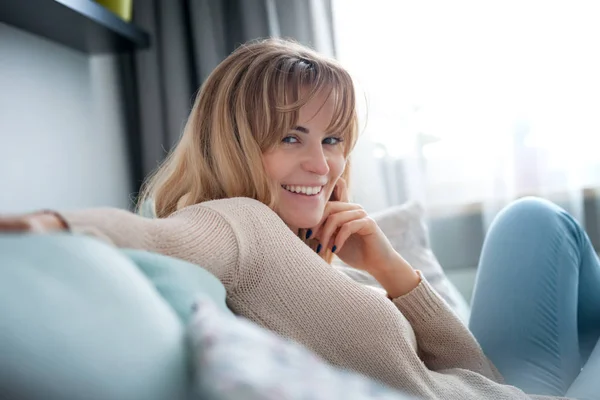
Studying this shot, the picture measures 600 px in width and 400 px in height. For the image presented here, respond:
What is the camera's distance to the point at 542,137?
8.42 feet

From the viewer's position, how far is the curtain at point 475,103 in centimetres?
253

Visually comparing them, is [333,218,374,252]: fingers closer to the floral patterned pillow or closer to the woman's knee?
the woman's knee

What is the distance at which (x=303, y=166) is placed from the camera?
120 centimetres

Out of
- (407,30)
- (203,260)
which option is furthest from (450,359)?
(407,30)

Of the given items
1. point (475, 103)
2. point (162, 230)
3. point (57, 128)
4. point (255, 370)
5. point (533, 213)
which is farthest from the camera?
point (475, 103)

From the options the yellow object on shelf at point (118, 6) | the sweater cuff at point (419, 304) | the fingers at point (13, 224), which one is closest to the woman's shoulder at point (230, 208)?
the fingers at point (13, 224)

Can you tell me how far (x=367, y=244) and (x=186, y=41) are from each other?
5.62 ft

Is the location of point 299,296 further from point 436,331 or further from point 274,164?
point 436,331

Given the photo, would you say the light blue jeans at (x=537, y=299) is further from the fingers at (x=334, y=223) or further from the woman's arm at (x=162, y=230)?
the woman's arm at (x=162, y=230)

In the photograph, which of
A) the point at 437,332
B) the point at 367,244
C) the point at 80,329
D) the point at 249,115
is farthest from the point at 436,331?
the point at 80,329

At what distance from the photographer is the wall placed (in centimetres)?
189

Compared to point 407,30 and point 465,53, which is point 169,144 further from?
point 465,53

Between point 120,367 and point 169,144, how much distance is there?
2.37 metres

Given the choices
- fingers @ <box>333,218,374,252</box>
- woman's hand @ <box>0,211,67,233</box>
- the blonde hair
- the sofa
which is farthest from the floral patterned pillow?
fingers @ <box>333,218,374,252</box>
